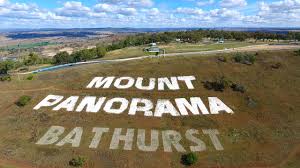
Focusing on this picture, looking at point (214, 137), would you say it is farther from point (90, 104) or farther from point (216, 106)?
point (90, 104)

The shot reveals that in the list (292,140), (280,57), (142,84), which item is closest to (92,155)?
(142,84)

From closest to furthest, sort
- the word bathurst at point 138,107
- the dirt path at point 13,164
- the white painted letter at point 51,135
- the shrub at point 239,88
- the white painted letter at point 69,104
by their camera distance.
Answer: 1. the dirt path at point 13,164
2. the word bathurst at point 138,107
3. the white painted letter at point 51,135
4. the white painted letter at point 69,104
5. the shrub at point 239,88

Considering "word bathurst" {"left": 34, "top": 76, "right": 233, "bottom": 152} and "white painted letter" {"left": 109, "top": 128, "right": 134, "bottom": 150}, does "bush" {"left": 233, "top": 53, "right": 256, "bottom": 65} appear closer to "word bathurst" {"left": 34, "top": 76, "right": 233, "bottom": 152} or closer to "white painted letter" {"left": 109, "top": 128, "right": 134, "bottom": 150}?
"word bathurst" {"left": 34, "top": 76, "right": 233, "bottom": 152}

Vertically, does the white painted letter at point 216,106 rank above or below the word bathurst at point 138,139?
above

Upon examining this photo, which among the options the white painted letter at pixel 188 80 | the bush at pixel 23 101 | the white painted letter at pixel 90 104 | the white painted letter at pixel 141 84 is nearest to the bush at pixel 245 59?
the white painted letter at pixel 188 80

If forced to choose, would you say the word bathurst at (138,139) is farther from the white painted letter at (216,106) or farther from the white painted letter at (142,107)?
the white painted letter at (216,106)

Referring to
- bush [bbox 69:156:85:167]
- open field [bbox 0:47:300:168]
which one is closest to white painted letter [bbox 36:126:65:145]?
open field [bbox 0:47:300:168]

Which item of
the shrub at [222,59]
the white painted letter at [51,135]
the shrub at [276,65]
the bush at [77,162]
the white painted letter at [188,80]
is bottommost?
the bush at [77,162]
